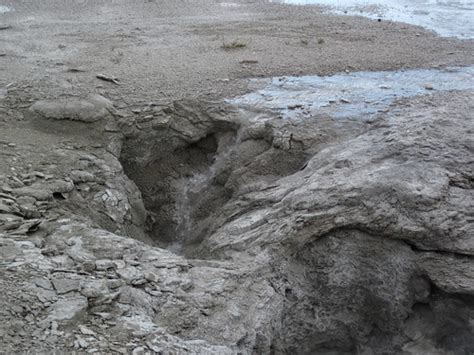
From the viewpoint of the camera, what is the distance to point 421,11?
16266mm

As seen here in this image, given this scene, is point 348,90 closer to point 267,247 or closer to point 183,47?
point 183,47

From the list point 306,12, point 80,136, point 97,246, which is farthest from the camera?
point 306,12

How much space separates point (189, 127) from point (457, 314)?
505 cm

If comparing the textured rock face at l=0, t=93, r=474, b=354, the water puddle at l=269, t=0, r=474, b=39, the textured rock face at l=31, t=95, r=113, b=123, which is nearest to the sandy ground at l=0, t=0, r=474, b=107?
the textured rock face at l=31, t=95, r=113, b=123

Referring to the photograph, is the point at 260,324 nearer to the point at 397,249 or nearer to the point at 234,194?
the point at 397,249

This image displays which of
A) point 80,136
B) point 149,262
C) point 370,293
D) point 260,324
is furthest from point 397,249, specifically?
point 80,136

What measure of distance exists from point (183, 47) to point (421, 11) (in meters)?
8.63

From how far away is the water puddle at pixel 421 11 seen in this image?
14.1 metres

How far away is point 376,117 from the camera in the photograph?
8391 millimetres

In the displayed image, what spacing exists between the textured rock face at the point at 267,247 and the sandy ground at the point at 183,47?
1.39m

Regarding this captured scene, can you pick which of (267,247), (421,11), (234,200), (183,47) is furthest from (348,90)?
(421,11)

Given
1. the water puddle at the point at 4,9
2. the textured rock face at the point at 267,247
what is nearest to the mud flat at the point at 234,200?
the textured rock face at the point at 267,247

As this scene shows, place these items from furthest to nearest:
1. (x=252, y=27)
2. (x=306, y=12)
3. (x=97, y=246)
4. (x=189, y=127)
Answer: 1. (x=306, y=12)
2. (x=252, y=27)
3. (x=189, y=127)
4. (x=97, y=246)

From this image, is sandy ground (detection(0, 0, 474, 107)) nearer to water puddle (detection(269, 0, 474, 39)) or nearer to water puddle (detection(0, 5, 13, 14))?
water puddle (detection(0, 5, 13, 14))
